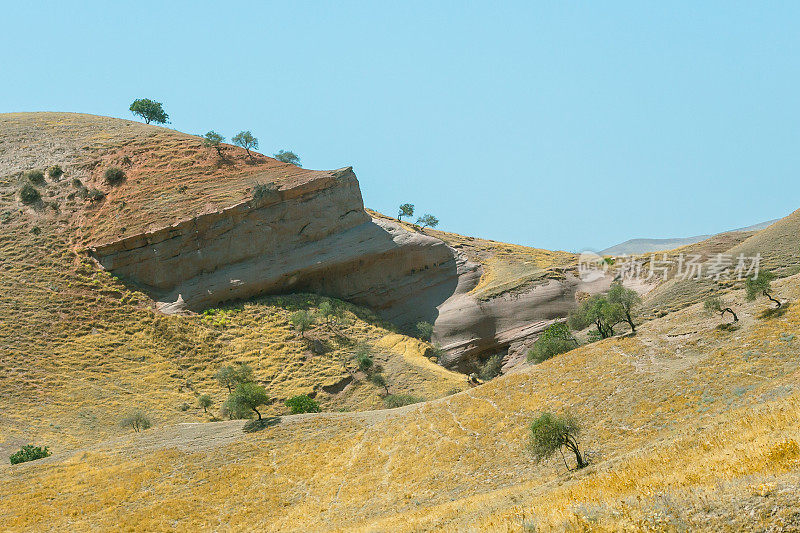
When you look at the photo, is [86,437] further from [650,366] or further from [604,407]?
[650,366]

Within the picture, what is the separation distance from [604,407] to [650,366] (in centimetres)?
416

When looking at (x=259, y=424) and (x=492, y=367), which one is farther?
(x=492, y=367)

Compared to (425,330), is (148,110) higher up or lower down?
higher up

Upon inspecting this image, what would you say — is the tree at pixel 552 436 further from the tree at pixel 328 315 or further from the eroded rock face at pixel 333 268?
the tree at pixel 328 315

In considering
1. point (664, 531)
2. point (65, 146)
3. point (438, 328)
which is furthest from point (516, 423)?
point (65, 146)

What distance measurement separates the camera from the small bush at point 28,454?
31.0m

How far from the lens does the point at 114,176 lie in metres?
65.2

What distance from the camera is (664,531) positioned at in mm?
9320

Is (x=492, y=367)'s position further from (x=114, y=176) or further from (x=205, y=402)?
(x=114, y=176)

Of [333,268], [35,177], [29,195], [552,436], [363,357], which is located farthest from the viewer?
[35,177]

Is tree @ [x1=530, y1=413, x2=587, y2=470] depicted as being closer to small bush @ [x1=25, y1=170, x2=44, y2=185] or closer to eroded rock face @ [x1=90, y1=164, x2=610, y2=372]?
eroded rock face @ [x1=90, y1=164, x2=610, y2=372]

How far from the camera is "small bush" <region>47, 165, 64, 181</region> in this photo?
66.4 meters

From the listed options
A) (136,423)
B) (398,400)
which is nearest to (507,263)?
(398,400)

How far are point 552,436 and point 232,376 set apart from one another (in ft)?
92.2
